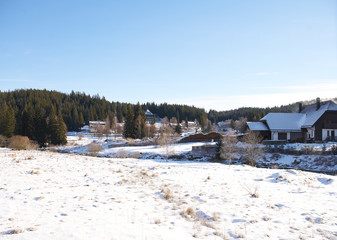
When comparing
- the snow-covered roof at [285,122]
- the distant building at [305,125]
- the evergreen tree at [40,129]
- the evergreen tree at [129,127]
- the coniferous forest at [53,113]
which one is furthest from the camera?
the evergreen tree at [129,127]

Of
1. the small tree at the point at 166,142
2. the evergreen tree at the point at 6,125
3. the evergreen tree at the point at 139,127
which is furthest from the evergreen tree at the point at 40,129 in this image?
the small tree at the point at 166,142

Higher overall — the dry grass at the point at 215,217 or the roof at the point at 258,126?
the roof at the point at 258,126

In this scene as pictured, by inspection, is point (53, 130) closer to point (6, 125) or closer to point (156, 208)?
point (6, 125)

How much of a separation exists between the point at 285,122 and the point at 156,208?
43359 mm

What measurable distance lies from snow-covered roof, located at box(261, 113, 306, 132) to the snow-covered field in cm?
3229

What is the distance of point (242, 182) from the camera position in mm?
12859

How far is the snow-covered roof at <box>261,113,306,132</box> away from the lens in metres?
42.8

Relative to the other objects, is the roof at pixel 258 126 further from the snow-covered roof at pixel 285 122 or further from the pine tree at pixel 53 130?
the pine tree at pixel 53 130

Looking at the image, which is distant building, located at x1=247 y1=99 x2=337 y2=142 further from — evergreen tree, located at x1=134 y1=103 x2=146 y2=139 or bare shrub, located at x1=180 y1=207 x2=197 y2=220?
bare shrub, located at x1=180 y1=207 x2=197 y2=220

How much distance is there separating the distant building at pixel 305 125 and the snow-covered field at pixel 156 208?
1261 inches

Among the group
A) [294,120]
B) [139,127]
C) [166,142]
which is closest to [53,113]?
[139,127]

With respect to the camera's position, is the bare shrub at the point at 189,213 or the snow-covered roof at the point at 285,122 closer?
the bare shrub at the point at 189,213

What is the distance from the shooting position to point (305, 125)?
4162 centimetres

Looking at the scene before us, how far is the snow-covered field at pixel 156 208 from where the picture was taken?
5.94 meters
